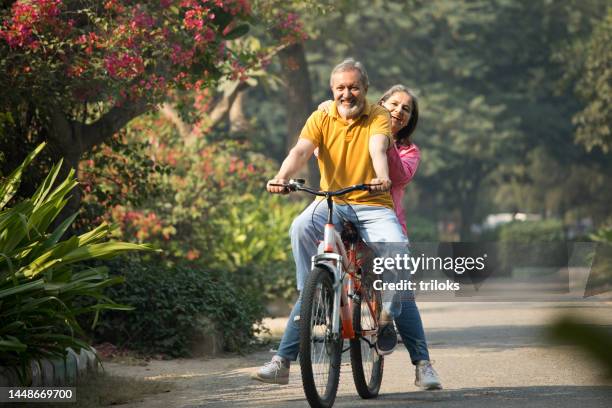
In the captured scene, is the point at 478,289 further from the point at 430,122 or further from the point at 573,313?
the point at 430,122

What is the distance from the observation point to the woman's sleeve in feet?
20.6

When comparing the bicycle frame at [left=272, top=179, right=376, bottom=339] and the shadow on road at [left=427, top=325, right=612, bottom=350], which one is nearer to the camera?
the bicycle frame at [left=272, top=179, right=376, bottom=339]

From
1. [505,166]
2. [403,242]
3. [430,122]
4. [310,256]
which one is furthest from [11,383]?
[505,166]

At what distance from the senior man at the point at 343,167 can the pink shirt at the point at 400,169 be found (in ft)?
0.93

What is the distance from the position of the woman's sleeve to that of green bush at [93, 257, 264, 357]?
338cm

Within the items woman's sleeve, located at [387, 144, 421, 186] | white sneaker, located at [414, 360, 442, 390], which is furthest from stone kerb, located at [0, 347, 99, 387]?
woman's sleeve, located at [387, 144, 421, 186]

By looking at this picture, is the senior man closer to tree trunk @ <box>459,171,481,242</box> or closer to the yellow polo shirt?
the yellow polo shirt

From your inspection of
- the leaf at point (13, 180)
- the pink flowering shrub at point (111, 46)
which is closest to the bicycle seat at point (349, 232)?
the leaf at point (13, 180)

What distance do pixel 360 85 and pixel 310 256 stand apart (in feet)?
3.08

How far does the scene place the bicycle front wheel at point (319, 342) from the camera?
525 centimetres

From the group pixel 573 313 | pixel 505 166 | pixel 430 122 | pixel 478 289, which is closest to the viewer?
pixel 573 313

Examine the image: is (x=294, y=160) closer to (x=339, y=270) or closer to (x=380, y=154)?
(x=380, y=154)

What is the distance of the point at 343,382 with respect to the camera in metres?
7.34

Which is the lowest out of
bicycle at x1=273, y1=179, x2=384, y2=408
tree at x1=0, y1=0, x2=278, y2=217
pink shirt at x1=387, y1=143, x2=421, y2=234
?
bicycle at x1=273, y1=179, x2=384, y2=408
